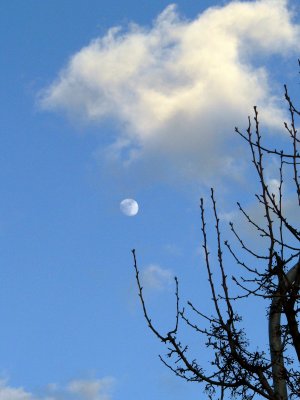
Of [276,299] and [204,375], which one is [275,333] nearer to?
[276,299]

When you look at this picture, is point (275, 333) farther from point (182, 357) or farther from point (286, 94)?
point (286, 94)

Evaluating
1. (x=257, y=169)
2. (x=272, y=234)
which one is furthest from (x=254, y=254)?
(x=257, y=169)

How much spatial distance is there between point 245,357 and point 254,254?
3.30 ft

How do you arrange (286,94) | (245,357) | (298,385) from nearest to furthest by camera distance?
1. (298,385)
2. (245,357)
3. (286,94)

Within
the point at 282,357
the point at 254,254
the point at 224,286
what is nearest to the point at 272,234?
the point at 254,254

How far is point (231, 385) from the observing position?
6.25 m

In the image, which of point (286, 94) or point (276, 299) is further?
point (286, 94)

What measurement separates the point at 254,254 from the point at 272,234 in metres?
0.30

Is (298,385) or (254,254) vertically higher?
(254,254)

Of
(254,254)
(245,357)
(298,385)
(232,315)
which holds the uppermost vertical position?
(254,254)

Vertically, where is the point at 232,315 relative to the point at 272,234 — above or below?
below

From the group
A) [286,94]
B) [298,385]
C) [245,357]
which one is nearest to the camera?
[298,385]

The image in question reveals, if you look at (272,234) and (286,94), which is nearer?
(272,234)

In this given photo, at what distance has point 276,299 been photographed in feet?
19.5
